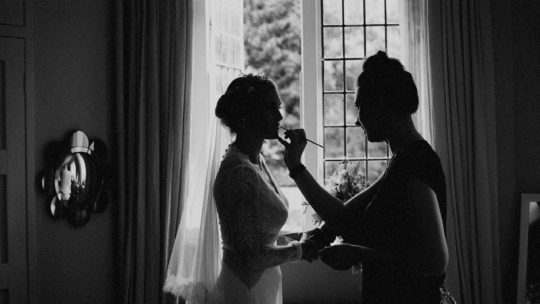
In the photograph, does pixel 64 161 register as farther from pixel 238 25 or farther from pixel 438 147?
pixel 438 147

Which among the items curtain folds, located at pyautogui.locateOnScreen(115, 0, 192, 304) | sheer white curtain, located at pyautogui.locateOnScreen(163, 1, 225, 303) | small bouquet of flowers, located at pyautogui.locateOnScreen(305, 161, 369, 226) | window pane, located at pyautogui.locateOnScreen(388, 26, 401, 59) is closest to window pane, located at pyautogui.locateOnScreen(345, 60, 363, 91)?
window pane, located at pyautogui.locateOnScreen(388, 26, 401, 59)

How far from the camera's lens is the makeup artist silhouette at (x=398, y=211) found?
1468 millimetres

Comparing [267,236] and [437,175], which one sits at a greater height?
[437,175]

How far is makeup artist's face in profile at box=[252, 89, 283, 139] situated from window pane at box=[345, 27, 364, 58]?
66.0 inches

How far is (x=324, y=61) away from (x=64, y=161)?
1.85m

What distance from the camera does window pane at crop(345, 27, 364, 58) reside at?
3648mm

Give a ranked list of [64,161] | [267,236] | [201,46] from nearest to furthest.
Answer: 1. [267,236]
2. [64,161]
3. [201,46]

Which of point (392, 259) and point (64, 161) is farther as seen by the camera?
point (64, 161)

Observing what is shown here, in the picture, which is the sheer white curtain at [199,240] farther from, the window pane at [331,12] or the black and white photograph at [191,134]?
the window pane at [331,12]

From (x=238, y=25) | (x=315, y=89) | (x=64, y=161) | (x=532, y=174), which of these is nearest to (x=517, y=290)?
(x=532, y=174)

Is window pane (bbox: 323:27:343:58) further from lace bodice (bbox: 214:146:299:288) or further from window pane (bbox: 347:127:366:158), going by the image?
lace bodice (bbox: 214:146:299:288)

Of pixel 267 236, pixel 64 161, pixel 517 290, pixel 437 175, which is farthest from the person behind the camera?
pixel 517 290

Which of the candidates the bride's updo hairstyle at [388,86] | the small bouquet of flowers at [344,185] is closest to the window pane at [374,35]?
the small bouquet of flowers at [344,185]

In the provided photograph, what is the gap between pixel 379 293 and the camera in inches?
62.7
